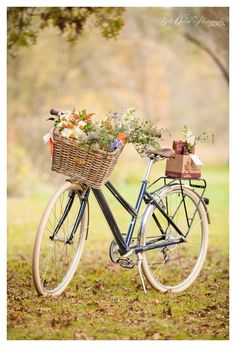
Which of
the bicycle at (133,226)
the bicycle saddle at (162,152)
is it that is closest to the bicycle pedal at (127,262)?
the bicycle at (133,226)

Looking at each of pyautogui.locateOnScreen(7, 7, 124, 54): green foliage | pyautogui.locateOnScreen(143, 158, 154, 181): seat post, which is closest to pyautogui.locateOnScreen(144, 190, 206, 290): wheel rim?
pyautogui.locateOnScreen(143, 158, 154, 181): seat post

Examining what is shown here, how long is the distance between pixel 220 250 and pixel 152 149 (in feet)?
9.31

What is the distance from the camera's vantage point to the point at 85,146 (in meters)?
4.14

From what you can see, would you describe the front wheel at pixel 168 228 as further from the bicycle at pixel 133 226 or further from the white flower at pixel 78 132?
the white flower at pixel 78 132

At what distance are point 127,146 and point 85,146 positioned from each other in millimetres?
9357

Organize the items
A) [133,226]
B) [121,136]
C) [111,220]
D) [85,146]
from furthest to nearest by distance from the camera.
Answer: [133,226] → [111,220] → [121,136] → [85,146]

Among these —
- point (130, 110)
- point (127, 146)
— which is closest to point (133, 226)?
point (130, 110)

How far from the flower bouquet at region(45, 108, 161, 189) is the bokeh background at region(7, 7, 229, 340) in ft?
1.15

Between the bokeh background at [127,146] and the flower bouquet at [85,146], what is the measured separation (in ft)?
1.15

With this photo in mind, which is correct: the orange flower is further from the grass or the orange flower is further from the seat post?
the grass

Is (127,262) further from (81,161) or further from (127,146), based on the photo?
(127,146)

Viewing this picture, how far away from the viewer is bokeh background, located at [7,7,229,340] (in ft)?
14.4

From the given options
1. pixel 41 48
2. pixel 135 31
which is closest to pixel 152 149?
pixel 41 48
